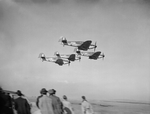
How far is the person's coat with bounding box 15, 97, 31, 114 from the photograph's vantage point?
262 cm

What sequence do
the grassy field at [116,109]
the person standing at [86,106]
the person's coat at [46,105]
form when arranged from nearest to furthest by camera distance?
the person's coat at [46,105] < the person standing at [86,106] < the grassy field at [116,109]

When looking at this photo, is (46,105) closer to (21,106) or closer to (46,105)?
(46,105)

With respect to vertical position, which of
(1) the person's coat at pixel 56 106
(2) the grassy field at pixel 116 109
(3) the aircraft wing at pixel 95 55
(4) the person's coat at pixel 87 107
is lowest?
(2) the grassy field at pixel 116 109

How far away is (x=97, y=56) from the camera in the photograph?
43.3ft

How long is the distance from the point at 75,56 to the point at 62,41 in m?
2.83

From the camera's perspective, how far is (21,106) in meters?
2.63

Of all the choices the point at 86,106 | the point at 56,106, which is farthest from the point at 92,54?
the point at 56,106

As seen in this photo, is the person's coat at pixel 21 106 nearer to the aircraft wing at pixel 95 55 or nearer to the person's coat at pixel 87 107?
the person's coat at pixel 87 107

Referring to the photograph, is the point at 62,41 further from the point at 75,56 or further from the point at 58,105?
the point at 58,105

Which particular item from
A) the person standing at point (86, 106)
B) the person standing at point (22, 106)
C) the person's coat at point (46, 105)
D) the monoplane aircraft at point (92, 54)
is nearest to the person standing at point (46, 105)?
the person's coat at point (46, 105)

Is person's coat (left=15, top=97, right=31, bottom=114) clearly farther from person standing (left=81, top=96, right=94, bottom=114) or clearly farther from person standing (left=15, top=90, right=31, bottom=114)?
person standing (left=81, top=96, right=94, bottom=114)

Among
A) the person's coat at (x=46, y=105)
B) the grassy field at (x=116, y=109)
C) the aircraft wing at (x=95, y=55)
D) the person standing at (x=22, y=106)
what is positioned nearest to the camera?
the person's coat at (x=46, y=105)

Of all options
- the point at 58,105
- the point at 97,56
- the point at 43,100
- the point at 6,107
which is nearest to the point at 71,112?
the point at 58,105

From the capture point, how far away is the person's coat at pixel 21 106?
8.61 ft
